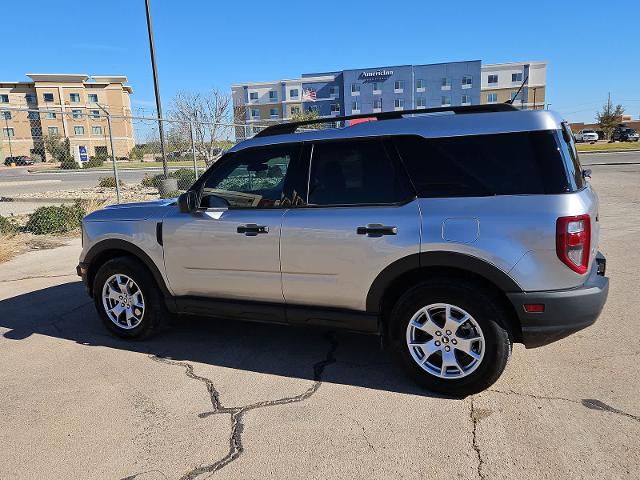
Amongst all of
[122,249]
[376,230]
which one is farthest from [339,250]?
[122,249]

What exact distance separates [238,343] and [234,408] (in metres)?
1.19

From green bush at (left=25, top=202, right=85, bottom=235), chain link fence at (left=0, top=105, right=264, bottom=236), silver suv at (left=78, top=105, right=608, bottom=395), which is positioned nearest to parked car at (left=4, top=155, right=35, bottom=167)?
chain link fence at (left=0, top=105, right=264, bottom=236)

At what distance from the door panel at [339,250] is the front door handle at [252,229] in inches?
6.8

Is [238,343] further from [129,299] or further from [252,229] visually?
[252,229]

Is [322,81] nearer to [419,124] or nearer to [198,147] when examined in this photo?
[198,147]

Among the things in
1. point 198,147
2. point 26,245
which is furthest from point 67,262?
point 198,147

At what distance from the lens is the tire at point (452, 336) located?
125 inches

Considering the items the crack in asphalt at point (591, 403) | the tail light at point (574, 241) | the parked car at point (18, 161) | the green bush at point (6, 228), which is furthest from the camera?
the parked car at point (18, 161)

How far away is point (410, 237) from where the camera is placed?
325cm

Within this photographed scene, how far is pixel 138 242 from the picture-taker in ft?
14.3

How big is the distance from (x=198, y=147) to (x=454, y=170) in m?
19.9

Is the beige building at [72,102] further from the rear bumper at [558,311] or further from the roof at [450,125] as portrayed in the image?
the rear bumper at [558,311]

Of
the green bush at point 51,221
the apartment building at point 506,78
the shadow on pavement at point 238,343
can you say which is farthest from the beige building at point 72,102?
the shadow on pavement at point 238,343

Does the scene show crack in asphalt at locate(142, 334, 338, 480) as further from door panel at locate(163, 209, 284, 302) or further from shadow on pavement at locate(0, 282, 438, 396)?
door panel at locate(163, 209, 284, 302)
